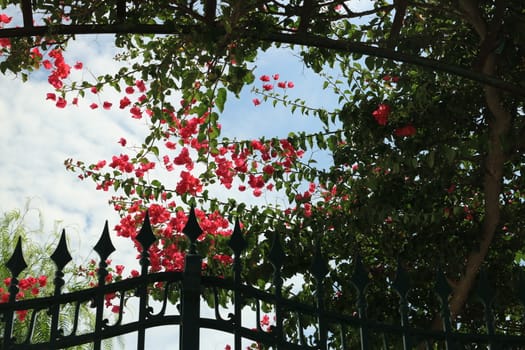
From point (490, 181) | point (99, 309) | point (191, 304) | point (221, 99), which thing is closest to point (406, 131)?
point (490, 181)

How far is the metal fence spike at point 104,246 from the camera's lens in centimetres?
279

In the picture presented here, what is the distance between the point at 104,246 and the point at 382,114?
9.82 ft

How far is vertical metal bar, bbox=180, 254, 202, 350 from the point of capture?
2742mm

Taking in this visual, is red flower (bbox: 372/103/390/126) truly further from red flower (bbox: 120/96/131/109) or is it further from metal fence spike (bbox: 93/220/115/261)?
metal fence spike (bbox: 93/220/115/261)

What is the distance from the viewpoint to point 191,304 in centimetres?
278

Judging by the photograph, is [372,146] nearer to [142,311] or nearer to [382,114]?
[382,114]

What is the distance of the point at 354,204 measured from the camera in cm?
565

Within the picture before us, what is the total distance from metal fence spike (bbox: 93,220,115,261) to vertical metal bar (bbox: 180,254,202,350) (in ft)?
1.05

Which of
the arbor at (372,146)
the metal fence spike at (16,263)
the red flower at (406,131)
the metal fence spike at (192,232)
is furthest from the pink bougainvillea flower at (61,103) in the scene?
the metal fence spike at (192,232)

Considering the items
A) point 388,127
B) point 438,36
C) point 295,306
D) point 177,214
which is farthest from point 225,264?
point 295,306

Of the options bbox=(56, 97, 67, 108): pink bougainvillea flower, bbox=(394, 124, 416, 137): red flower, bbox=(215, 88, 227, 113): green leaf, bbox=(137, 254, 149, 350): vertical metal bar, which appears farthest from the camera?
bbox=(56, 97, 67, 108): pink bougainvillea flower

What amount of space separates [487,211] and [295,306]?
2.87 metres

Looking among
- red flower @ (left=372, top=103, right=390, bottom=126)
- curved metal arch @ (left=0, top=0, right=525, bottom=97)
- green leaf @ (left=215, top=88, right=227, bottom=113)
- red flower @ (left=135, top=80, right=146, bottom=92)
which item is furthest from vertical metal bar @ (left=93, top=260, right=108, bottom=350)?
red flower @ (left=372, top=103, right=390, bottom=126)

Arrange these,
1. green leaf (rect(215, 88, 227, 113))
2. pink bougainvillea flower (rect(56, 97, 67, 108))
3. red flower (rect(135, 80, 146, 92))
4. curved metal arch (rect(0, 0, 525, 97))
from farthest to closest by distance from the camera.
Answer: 1. pink bougainvillea flower (rect(56, 97, 67, 108))
2. red flower (rect(135, 80, 146, 92))
3. green leaf (rect(215, 88, 227, 113))
4. curved metal arch (rect(0, 0, 525, 97))
